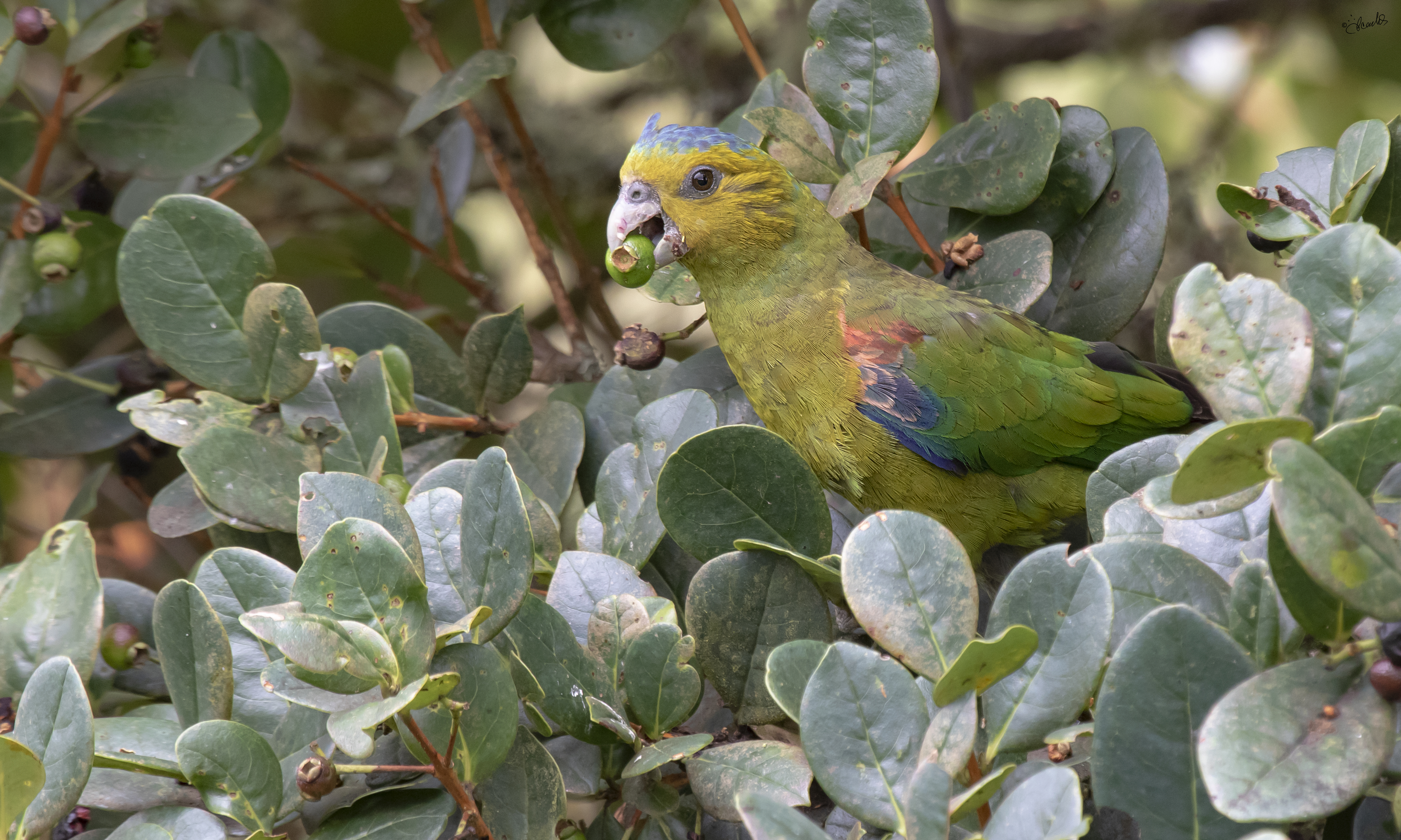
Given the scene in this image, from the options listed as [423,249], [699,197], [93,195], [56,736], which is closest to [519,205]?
[423,249]

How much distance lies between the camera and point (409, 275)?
2371 millimetres

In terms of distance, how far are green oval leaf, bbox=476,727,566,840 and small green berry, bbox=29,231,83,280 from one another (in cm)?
124

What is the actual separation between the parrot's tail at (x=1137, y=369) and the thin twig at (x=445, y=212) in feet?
4.02

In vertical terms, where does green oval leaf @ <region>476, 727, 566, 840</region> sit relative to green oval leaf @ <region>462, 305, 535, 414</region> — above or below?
below

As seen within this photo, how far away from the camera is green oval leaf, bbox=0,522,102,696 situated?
1.23 m

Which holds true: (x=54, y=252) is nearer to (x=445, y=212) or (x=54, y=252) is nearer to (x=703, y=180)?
(x=445, y=212)

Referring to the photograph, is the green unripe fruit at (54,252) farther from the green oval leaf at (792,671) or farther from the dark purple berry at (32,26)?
Result: the green oval leaf at (792,671)

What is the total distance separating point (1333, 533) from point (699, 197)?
1.26 meters

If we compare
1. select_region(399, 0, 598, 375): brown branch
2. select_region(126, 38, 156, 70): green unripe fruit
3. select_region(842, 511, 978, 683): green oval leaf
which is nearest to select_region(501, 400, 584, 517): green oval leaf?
select_region(399, 0, 598, 375): brown branch

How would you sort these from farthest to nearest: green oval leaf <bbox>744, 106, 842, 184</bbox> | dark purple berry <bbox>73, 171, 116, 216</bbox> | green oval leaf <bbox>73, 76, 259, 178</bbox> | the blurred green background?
the blurred green background
dark purple berry <bbox>73, 171, 116, 216</bbox>
green oval leaf <bbox>73, 76, 259, 178</bbox>
green oval leaf <bbox>744, 106, 842, 184</bbox>

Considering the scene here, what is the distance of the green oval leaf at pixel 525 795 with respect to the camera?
3.28ft

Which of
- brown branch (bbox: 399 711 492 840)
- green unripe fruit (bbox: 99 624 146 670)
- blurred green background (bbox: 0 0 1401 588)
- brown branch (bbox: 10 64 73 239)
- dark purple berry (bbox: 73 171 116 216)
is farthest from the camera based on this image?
blurred green background (bbox: 0 0 1401 588)

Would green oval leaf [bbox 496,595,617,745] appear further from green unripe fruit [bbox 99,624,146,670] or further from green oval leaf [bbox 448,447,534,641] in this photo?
green unripe fruit [bbox 99,624,146,670]

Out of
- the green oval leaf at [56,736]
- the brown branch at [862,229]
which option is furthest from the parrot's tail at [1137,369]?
the green oval leaf at [56,736]
